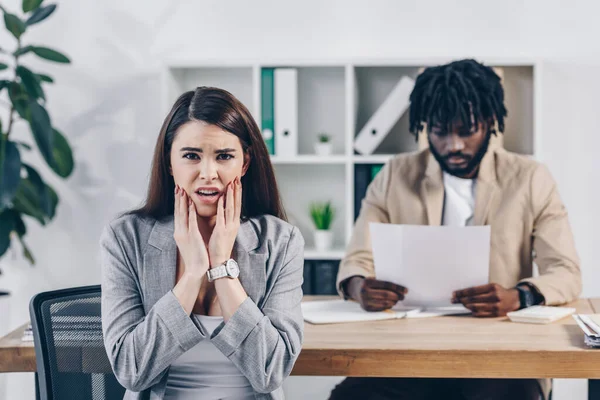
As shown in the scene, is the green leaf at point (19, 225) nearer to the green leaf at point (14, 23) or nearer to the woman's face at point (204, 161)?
the green leaf at point (14, 23)

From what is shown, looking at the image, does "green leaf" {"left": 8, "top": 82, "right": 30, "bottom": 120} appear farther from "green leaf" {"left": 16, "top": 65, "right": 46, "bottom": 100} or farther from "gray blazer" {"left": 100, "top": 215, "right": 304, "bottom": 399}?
"gray blazer" {"left": 100, "top": 215, "right": 304, "bottom": 399}

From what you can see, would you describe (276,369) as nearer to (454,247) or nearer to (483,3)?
(454,247)

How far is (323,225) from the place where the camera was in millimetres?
3525

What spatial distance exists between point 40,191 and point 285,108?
Result: 1.17 meters

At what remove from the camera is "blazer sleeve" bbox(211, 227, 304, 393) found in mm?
1392

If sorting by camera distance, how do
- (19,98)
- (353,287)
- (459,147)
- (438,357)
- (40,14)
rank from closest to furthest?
(438,357)
(353,287)
(459,147)
(40,14)
(19,98)

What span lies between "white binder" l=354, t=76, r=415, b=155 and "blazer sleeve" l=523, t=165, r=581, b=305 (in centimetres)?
111

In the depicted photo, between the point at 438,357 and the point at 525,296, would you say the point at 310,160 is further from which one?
the point at 438,357

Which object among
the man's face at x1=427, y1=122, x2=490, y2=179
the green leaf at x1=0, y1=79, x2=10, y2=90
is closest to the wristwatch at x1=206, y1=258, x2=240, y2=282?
the man's face at x1=427, y1=122, x2=490, y2=179

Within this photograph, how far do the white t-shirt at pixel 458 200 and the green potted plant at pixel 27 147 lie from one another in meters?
1.71

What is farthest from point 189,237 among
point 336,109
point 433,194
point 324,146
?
point 336,109

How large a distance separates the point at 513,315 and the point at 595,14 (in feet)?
7.03

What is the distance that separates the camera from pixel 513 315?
6.45ft

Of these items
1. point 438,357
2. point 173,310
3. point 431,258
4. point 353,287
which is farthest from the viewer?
point 353,287
